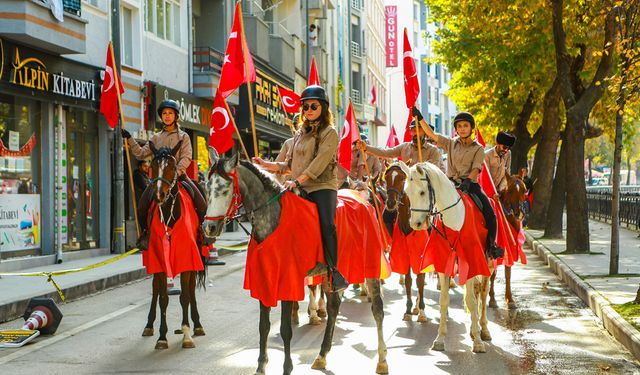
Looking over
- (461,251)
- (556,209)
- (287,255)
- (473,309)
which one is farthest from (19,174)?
(556,209)

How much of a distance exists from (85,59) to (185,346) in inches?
543

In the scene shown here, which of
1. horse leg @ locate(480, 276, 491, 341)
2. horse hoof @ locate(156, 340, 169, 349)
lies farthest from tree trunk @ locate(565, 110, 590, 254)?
horse hoof @ locate(156, 340, 169, 349)

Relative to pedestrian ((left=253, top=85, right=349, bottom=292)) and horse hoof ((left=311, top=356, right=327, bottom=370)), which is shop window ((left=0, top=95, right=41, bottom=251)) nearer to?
horse hoof ((left=311, top=356, right=327, bottom=370))

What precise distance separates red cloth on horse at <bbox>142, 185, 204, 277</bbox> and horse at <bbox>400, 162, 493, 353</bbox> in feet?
8.09

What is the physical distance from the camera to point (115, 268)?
18688 mm

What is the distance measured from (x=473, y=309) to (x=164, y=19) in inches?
804

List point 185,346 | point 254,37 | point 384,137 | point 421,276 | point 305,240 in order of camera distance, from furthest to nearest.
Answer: point 384,137 → point 254,37 → point 421,276 → point 185,346 → point 305,240

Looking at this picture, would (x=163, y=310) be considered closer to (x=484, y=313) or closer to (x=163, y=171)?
(x=163, y=171)

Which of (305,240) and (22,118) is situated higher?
(22,118)

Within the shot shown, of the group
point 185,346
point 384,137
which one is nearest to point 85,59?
point 185,346

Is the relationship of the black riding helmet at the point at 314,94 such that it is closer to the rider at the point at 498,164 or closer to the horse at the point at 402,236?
the horse at the point at 402,236

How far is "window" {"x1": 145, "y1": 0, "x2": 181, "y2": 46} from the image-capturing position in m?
27.1

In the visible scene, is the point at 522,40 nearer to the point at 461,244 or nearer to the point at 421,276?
the point at 421,276

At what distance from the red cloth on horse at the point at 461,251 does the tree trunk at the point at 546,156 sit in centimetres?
1937
